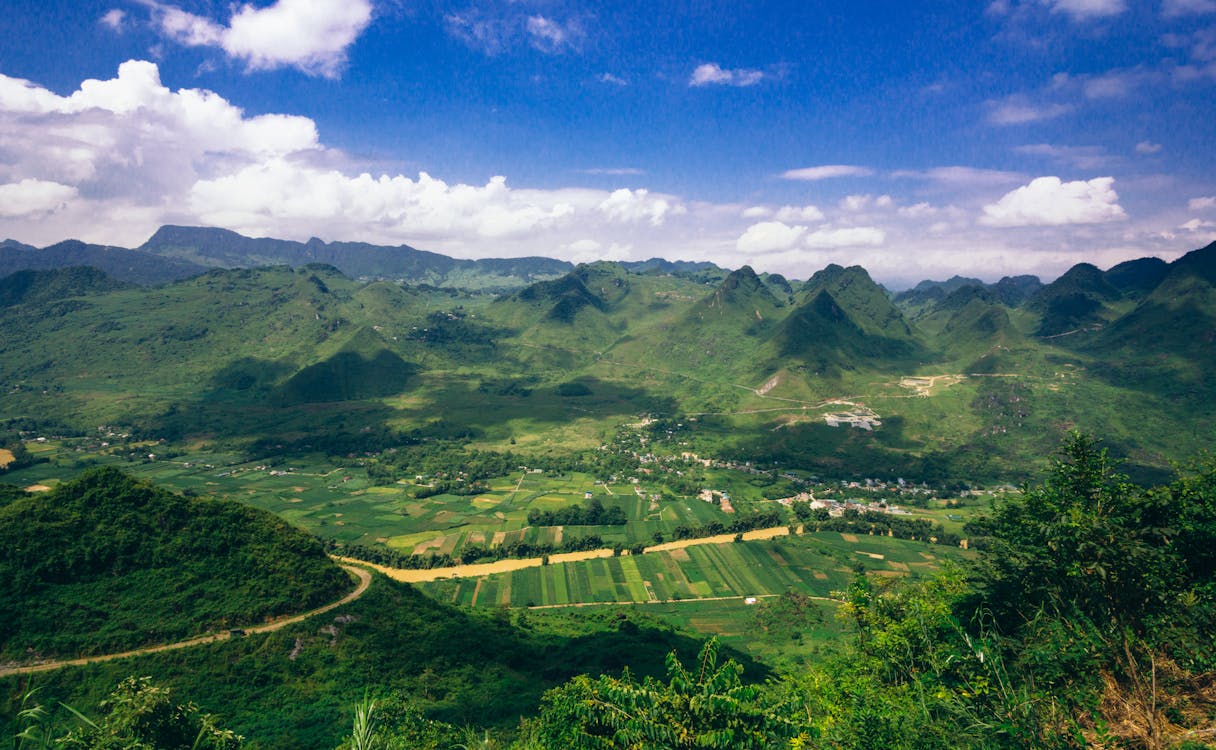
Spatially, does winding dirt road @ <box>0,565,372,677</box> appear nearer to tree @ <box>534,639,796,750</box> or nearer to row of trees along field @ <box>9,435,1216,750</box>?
row of trees along field @ <box>9,435,1216,750</box>

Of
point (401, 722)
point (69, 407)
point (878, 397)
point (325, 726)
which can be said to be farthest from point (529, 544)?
point (69, 407)

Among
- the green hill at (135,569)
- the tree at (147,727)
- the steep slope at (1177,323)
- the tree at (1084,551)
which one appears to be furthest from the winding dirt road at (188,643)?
the steep slope at (1177,323)

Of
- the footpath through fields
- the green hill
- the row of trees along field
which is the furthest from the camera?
the footpath through fields

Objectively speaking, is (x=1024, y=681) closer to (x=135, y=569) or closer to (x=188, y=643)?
(x=188, y=643)

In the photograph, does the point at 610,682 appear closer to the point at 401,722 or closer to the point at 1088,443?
the point at 401,722

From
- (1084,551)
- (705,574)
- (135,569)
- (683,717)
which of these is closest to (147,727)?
(683,717)

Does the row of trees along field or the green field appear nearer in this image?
the row of trees along field

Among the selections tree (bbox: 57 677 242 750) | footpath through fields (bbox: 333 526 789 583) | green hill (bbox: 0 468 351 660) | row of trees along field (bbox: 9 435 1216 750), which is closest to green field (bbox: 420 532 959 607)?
footpath through fields (bbox: 333 526 789 583)
